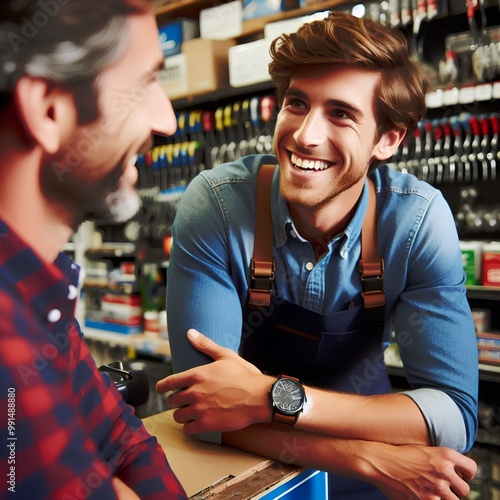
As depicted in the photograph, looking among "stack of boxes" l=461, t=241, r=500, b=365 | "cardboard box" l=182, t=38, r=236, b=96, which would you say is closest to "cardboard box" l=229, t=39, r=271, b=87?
"cardboard box" l=182, t=38, r=236, b=96

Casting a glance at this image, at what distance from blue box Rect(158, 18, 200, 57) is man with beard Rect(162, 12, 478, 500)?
210 cm

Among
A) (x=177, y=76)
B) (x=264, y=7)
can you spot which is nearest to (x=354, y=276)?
(x=264, y=7)

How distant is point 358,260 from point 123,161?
0.92m

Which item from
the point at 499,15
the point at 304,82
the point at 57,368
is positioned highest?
the point at 499,15

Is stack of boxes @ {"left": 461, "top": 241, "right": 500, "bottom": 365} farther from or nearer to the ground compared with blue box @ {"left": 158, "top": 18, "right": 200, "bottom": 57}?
nearer to the ground

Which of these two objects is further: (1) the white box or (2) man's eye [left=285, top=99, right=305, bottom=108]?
(1) the white box

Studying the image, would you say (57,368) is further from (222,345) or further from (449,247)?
(449,247)

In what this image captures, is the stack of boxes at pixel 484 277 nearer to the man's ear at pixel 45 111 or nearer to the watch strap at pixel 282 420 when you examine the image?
Answer: the watch strap at pixel 282 420

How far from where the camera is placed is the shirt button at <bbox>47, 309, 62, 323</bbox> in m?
0.39

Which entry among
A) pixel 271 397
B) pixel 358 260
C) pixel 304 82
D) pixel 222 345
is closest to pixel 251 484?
pixel 271 397

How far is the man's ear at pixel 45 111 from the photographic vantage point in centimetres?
Answer: 35

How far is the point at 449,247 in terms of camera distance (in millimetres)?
1195

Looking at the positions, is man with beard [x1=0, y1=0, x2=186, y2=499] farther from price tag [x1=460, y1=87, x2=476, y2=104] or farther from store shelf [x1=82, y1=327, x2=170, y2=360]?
store shelf [x1=82, y1=327, x2=170, y2=360]

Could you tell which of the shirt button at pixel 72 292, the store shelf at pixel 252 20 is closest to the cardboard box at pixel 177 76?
the store shelf at pixel 252 20
